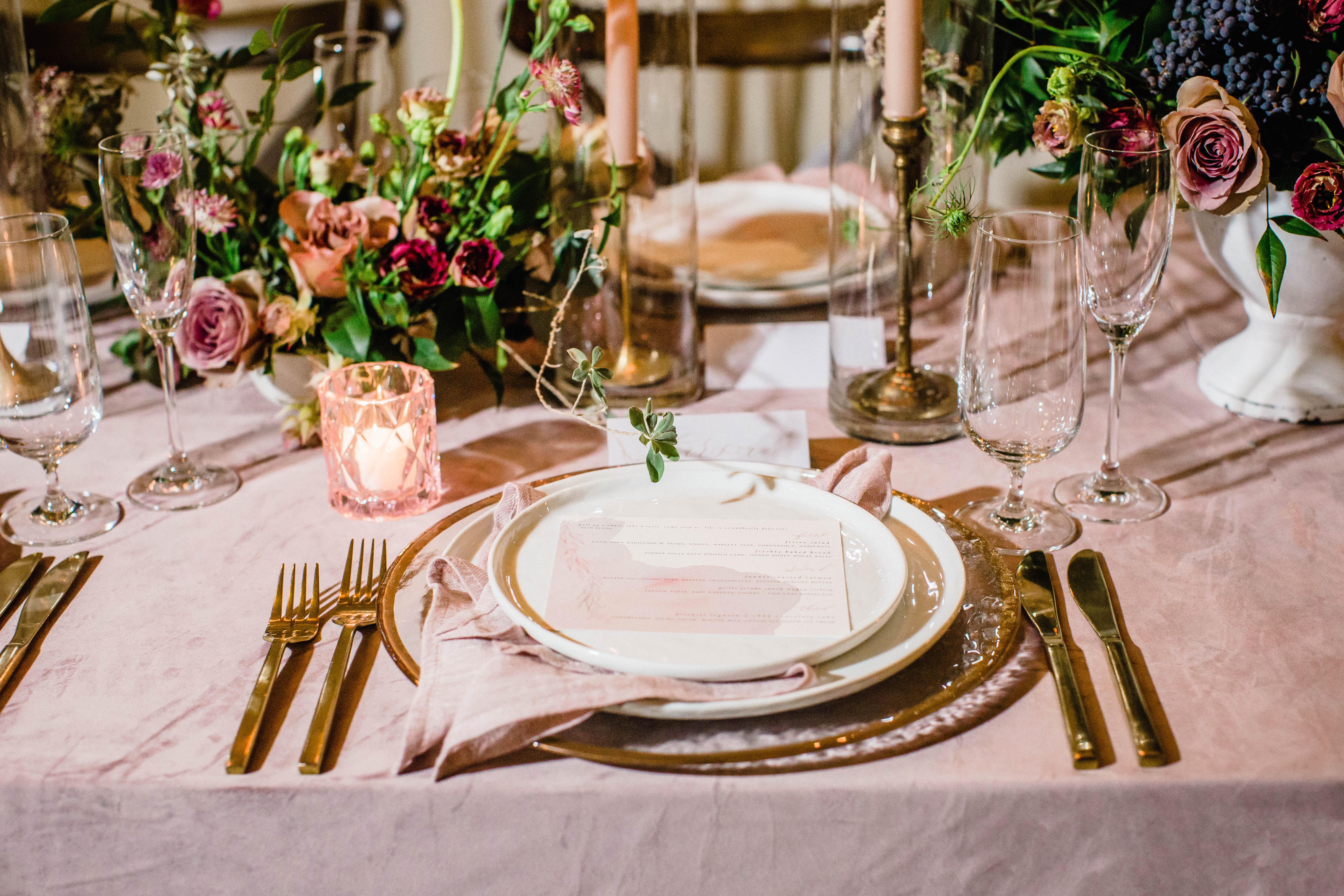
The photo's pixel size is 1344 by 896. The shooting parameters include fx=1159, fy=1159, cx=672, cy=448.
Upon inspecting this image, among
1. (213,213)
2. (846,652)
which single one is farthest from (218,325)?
(846,652)

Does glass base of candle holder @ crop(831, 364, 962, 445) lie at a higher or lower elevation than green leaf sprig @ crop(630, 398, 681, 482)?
lower

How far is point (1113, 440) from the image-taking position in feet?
3.10

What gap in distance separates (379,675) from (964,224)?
0.56 meters

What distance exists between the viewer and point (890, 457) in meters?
0.85

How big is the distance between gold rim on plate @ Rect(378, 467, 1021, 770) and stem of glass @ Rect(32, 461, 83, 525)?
0.98 feet

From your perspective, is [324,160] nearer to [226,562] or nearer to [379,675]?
[226,562]

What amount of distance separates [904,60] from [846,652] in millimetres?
545

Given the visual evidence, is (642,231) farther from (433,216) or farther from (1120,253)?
(1120,253)

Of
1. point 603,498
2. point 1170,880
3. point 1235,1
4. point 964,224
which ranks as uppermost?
point 1235,1

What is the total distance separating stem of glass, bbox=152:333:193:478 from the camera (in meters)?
0.96

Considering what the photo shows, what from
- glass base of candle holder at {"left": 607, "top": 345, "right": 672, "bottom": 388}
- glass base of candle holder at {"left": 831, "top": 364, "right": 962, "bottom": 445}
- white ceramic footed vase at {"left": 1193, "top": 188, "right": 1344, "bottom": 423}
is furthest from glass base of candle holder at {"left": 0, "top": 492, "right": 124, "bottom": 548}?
white ceramic footed vase at {"left": 1193, "top": 188, "right": 1344, "bottom": 423}

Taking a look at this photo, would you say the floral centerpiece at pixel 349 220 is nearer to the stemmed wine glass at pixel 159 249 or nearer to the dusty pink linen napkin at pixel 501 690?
the stemmed wine glass at pixel 159 249

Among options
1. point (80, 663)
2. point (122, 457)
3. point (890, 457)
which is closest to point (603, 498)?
point (890, 457)

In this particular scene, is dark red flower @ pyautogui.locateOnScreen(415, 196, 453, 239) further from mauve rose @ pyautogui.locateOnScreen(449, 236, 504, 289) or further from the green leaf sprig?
the green leaf sprig
